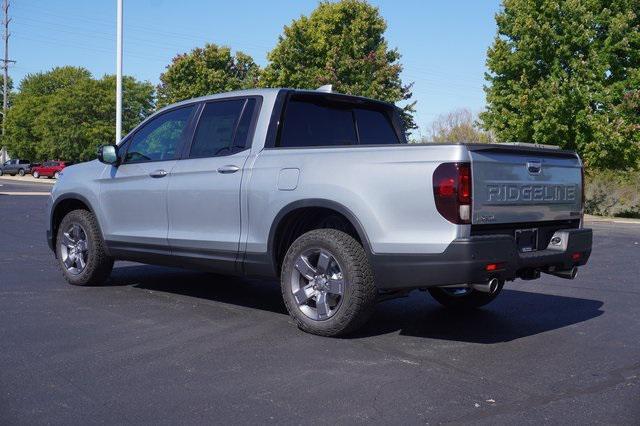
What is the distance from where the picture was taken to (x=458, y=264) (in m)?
4.73

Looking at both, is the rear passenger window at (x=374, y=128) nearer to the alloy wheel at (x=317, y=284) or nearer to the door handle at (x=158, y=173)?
the alloy wheel at (x=317, y=284)

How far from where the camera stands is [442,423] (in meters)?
3.64

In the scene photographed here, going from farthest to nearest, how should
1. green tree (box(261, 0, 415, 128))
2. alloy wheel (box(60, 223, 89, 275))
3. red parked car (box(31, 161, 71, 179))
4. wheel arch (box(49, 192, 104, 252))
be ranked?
red parked car (box(31, 161, 71, 179)) < green tree (box(261, 0, 415, 128)) < wheel arch (box(49, 192, 104, 252)) < alloy wheel (box(60, 223, 89, 275))

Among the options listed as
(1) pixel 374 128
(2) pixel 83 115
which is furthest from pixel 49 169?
(1) pixel 374 128

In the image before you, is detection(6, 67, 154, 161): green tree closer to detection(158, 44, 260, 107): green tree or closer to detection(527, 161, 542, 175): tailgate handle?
detection(158, 44, 260, 107): green tree

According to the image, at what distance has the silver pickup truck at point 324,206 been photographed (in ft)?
15.9

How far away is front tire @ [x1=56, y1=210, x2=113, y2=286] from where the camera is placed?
736 centimetres

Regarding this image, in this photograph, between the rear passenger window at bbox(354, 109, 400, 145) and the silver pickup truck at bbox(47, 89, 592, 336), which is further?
the rear passenger window at bbox(354, 109, 400, 145)

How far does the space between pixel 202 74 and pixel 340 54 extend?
1773 centimetres

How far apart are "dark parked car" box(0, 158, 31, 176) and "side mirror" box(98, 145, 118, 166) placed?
70.7 metres

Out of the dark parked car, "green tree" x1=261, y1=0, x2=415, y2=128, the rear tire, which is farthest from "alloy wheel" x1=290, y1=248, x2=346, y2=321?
the dark parked car

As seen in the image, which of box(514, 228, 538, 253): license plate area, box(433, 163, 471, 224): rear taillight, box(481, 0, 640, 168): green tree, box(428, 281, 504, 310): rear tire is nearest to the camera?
box(433, 163, 471, 224): rear taillight

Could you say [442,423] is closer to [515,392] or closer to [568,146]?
[515,392]

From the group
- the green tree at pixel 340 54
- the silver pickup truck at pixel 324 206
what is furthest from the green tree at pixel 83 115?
the silver pickup truck at pixel 324 206
